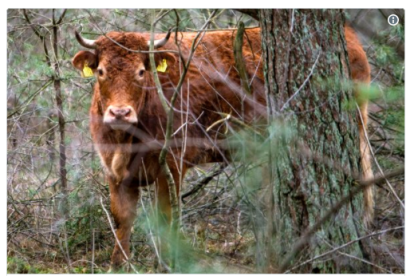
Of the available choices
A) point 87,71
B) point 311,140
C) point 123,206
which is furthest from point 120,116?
point 311,140

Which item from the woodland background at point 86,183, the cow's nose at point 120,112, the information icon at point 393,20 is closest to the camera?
the information icon at point 393,20

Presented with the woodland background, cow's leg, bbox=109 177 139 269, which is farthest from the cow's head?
cow's leg, bbox=109 177 139 269

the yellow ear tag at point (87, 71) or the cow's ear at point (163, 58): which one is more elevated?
the cow's ear at point (163, 58)

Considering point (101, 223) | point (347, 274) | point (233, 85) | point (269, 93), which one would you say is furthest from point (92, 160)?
point (347, 274)

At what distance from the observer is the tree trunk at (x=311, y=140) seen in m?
3.57

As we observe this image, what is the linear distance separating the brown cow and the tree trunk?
1102 mm

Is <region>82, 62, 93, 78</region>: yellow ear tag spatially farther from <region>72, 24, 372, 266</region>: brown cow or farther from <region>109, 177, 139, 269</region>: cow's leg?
<region>109, 177, 139, 269</region>: cow's leg

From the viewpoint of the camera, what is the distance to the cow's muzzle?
489 centimetres

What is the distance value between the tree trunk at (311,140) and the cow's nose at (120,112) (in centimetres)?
157

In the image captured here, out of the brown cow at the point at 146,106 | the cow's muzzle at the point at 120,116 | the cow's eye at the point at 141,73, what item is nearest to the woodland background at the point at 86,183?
the brown cow at the point at 146,106

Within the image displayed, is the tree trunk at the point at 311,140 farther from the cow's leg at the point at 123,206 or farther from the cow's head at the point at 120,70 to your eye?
the cow's leg at the point at 123,206

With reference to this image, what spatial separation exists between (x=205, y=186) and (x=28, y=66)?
82.0 inches
